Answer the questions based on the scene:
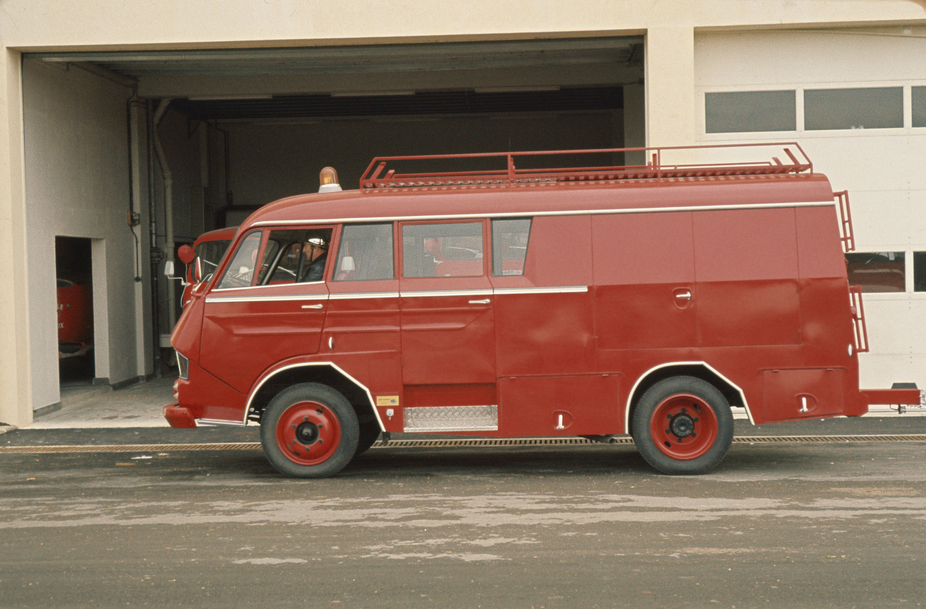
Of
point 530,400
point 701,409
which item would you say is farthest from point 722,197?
point 530,400

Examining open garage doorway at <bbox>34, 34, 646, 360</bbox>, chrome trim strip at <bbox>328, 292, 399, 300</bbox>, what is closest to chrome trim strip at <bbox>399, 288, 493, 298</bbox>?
chrome trim strip at <bbox>328, 292, 399, 300</bbox>

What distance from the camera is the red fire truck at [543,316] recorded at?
25.7ft

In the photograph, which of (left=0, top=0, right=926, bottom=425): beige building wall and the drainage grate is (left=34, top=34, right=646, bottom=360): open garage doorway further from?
the drainage grate

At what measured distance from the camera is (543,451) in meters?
9.38

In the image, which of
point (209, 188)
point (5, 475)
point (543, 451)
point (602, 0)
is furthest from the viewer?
point (209, 188)

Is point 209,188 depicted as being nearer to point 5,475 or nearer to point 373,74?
point 373,74

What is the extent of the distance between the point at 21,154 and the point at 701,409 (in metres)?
9.27

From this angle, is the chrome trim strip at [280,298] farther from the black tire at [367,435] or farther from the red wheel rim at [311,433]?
the black tire at [367,435]

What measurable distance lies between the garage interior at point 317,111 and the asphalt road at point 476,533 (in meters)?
6.07

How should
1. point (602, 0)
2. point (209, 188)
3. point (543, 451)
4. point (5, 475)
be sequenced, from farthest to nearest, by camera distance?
point (209, 188)
point (602, 0)
point (543, 451)
point (5, 475)

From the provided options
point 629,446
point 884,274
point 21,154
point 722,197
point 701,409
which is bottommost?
point 629,446

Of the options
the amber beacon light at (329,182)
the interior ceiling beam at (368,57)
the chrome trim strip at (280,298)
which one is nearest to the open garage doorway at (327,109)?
the interior ceiling beam at (368,57)

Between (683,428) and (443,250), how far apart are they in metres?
2.66

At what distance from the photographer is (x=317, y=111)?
20.4m
